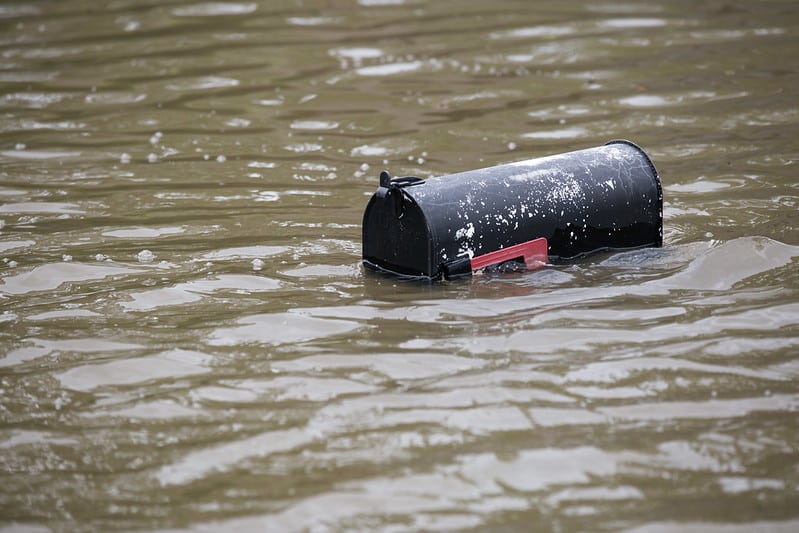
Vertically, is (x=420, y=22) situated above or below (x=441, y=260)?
above

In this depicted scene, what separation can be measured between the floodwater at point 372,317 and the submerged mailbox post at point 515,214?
0.37ft

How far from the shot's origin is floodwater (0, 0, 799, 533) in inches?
121

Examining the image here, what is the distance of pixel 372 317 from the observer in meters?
4.36

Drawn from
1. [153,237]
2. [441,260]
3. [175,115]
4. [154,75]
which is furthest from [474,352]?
[154,75]

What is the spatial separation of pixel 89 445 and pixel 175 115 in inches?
205

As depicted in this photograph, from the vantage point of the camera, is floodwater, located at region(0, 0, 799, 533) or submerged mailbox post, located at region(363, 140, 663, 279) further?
submerged mailbox post, located at region(363, 140, 663, 279)

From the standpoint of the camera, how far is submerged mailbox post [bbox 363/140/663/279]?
4.59 metres

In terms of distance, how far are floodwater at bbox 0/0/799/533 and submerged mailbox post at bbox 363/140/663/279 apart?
11 centimetres

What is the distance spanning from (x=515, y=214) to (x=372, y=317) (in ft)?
2.84

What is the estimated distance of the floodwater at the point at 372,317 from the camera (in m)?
3.08

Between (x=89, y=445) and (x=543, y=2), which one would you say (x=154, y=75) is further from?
(x=89, y=445)

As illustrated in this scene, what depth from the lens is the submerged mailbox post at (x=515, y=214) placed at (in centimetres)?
459

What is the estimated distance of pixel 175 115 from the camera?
324 inches

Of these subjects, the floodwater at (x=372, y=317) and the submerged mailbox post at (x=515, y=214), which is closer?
the floodwater at (x=372, y=317)
